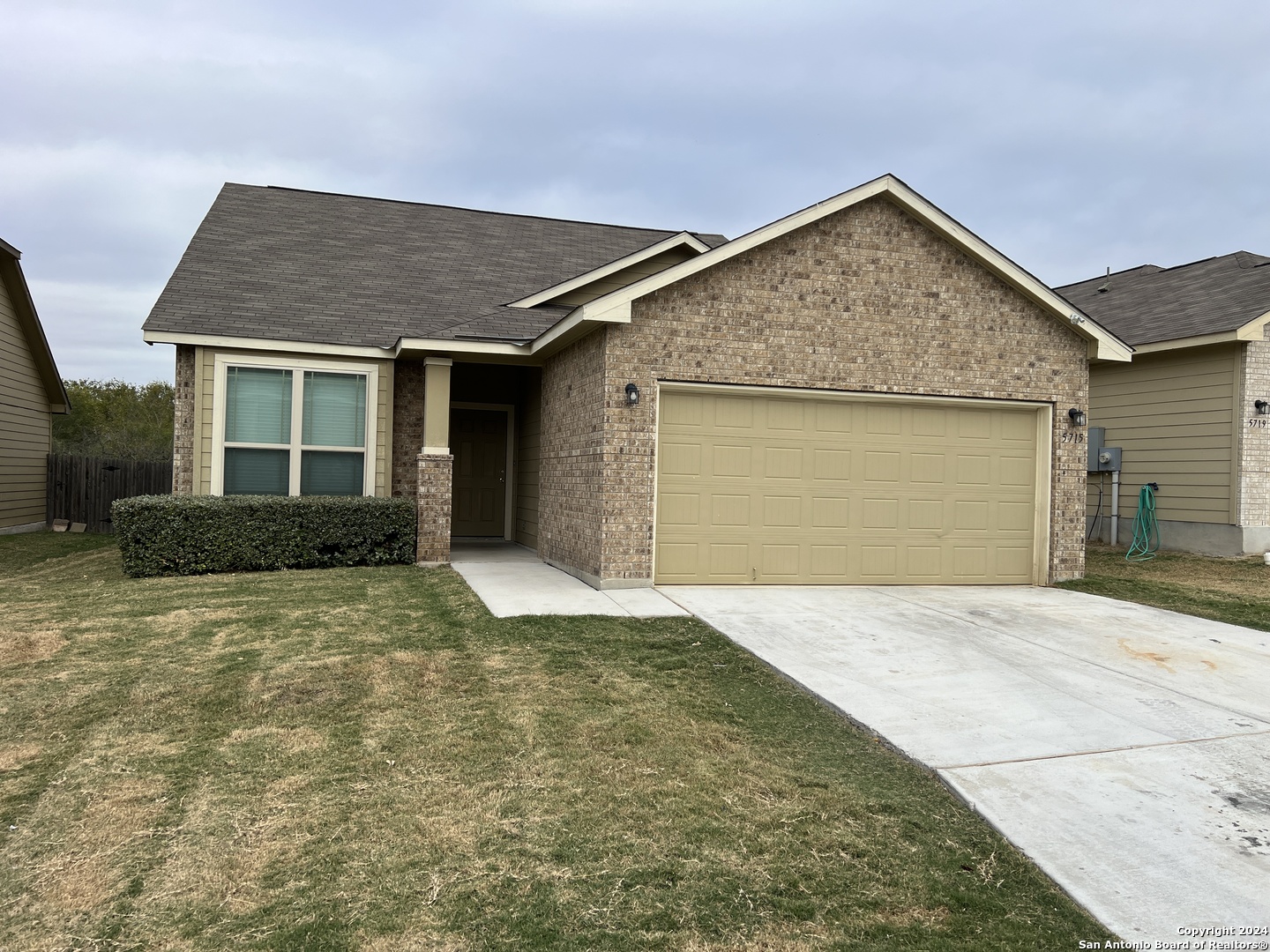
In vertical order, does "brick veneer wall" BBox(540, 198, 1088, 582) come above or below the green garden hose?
above

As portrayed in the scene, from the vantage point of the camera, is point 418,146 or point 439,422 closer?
point 439,422

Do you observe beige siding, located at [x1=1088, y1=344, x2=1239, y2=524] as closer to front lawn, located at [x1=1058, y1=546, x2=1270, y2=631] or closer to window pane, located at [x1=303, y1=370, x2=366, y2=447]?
front lawn, located at [x1=1058, y1=546, x2=1270, y2=631]

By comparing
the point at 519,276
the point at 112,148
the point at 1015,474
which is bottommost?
the point at 1015,474

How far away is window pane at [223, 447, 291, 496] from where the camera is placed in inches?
447

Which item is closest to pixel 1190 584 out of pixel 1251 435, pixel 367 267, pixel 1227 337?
pixel 1251 435

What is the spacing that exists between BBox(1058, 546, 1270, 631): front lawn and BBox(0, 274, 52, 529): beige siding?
724 inches

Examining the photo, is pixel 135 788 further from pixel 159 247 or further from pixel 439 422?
pixel 159 247

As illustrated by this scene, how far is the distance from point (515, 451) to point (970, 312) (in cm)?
765

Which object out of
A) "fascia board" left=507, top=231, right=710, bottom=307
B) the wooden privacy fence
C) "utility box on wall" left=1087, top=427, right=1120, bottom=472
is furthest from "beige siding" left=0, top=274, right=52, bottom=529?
"utility box on wall" left=1087, top=427, right=1120, bottom=472

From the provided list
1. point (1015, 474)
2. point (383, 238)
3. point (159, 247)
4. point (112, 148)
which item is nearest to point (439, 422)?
point (383, 238)

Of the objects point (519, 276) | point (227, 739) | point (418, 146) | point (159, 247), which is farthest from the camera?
point (159, 247)

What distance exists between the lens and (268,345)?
11.1 m

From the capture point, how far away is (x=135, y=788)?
4.07 metres

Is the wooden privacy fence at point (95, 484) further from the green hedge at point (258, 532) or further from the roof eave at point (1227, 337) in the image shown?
the roof eave at point (1227, 337)
